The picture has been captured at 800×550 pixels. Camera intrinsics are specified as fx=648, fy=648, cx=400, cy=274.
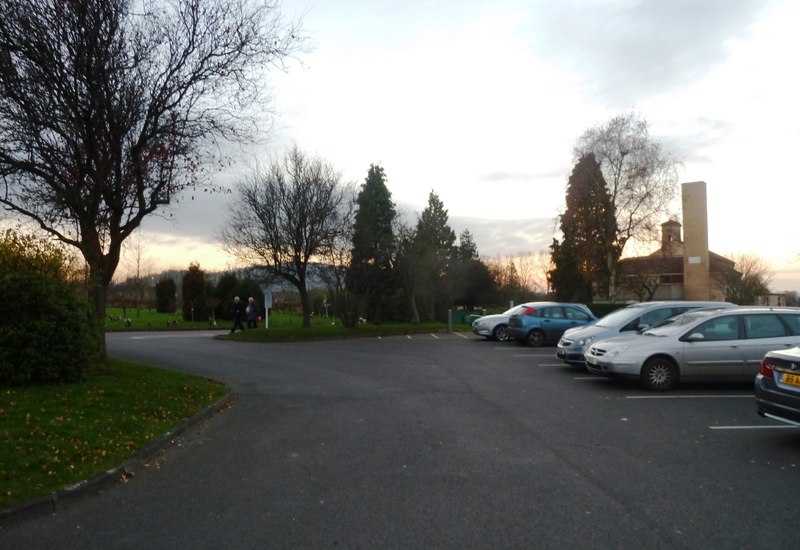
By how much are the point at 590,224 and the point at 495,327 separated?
24.0 m

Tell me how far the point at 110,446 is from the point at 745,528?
6355 mm

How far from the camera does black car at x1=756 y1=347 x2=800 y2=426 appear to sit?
7.33 m

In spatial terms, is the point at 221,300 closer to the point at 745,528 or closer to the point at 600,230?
the point at 600,230

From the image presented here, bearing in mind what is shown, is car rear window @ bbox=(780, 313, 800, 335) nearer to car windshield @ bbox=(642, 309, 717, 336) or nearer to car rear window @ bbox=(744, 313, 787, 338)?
car rear window @ bbox=(744, 313, 787, 338)

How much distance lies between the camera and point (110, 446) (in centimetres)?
729

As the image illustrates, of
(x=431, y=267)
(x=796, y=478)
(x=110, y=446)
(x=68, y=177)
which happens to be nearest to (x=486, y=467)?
(x=796, y=478)

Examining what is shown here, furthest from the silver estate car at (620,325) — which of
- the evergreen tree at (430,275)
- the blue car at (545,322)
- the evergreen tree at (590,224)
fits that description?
the evergreen tree at (590,224)

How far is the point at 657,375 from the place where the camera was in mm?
11961

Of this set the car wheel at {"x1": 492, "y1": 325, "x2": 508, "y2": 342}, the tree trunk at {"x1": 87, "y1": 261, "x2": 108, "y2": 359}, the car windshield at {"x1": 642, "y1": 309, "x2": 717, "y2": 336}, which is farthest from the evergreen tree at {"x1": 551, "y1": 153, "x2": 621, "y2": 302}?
the tree trunk at {"x1": 87, "y1": 261, "x2": 108, "y2": 359}

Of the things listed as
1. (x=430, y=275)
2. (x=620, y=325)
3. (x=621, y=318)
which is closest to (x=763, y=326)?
(x=620, y=325)

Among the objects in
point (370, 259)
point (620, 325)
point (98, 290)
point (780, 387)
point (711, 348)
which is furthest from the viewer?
point (370, 259)

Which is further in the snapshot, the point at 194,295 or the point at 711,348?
the point at 194,295

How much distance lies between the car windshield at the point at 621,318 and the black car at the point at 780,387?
22.5 ft

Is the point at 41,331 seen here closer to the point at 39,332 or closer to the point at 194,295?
the point at 39,332
